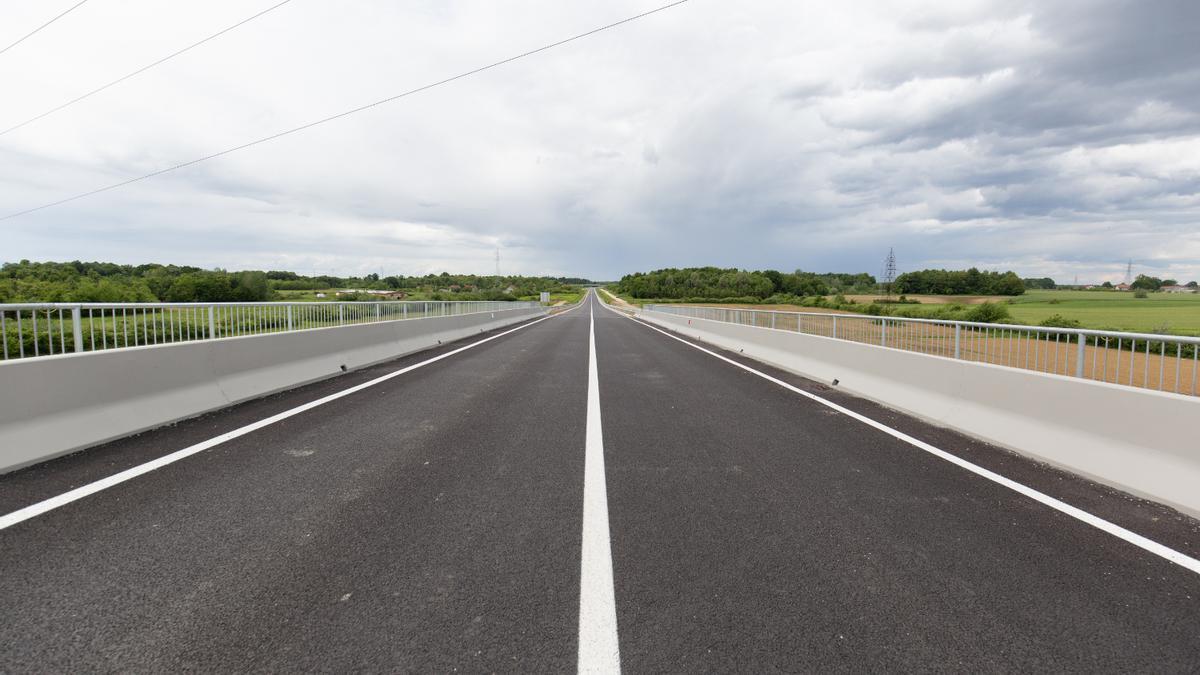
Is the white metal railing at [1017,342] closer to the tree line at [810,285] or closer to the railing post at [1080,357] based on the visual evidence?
the railing post at [1080,357]

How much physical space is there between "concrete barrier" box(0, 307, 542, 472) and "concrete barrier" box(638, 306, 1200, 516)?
977cm

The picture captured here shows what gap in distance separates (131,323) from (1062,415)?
36.0ft

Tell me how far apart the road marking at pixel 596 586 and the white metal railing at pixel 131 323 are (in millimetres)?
Result: 6039

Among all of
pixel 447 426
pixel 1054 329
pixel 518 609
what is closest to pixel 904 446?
pixel 1054 329

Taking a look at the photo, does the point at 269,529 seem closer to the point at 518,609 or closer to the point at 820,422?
the point at 518,609

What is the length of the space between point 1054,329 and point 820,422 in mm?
2679

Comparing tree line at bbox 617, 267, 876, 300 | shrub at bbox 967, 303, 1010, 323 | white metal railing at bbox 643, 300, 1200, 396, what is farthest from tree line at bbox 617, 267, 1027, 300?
white metal railing at bbox 643, 300, 1200, 396

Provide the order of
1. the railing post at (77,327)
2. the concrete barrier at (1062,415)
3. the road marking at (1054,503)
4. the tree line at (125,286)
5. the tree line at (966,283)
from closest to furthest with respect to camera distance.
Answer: the road marking at (1054,503)
the concrete barrier at (1062,415)
the railing post at (77,327)
the tree line at (125,286)
the tree line at (966,283)

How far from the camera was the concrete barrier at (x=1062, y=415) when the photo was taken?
14.1 ft

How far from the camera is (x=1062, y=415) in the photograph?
529 cm

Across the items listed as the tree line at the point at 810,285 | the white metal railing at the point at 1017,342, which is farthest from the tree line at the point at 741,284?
the white metal railing at the point at 1017,342

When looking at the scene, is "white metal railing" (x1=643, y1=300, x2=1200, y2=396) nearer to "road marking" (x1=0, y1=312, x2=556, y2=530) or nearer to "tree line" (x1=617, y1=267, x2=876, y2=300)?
"road marking" (x1=0, y1=312, x2=556, y2=530)

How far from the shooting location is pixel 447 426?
6512 millimetres

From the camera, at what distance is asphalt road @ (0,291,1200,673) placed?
246 cm
